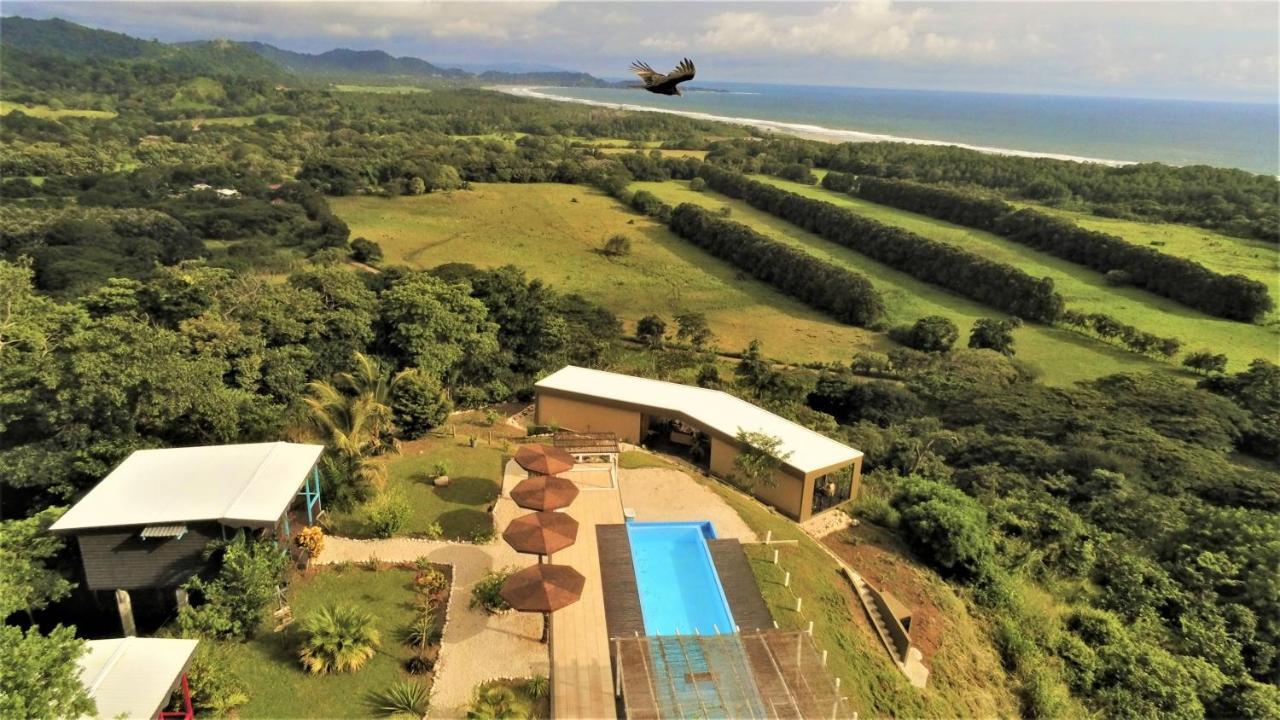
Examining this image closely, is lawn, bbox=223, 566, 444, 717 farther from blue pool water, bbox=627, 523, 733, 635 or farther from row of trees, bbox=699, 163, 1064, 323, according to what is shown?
row of trees, bbox=699, 163, 1064, 323

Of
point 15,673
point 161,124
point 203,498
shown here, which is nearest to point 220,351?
point 203,498

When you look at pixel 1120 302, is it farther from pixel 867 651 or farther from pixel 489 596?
pixel 489 596

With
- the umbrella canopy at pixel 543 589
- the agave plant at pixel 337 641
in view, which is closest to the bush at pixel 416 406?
the agave plant at pixel 337 641

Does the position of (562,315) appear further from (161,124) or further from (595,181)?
(161,124)

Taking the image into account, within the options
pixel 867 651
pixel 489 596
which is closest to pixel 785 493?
pixel 867 651

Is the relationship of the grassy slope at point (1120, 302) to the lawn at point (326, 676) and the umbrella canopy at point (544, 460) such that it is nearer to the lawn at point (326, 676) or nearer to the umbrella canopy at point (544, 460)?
the umbrella canopy at point (544, 460)

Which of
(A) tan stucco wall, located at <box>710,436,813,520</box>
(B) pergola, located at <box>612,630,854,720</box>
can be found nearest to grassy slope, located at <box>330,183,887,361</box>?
(A) tan stucco wall, located at <box>710,436,813,520</box>
